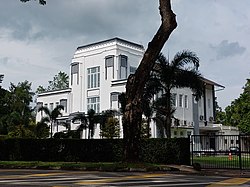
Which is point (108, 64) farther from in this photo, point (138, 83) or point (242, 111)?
point (138, 83)

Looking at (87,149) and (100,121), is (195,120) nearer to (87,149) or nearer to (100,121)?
(100,121)

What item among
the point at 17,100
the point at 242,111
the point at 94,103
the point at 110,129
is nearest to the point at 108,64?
the point at 94,103

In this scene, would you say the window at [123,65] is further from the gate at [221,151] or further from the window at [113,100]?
the gate at [221,151]

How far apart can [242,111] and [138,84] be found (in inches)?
1754

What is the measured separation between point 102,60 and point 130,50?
382cm

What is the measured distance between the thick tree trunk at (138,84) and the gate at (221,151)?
15.4 feet

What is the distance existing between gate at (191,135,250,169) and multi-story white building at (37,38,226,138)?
77.7ft

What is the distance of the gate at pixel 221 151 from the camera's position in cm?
2123

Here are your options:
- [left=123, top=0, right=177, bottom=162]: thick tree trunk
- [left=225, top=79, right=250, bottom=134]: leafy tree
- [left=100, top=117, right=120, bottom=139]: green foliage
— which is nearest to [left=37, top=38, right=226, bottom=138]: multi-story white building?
[left=225, top=79, right=250, bottom=134]: leafy tree

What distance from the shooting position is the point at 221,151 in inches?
883

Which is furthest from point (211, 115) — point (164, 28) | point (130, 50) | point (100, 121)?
point (164, 28)

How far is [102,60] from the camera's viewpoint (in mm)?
51312

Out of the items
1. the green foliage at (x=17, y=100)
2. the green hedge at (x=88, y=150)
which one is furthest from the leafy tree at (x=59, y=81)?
the green hedge at (x=88, y=150)

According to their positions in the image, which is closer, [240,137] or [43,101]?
[240,137]
